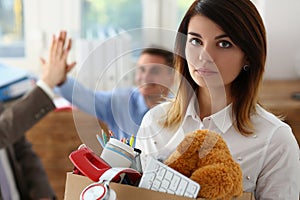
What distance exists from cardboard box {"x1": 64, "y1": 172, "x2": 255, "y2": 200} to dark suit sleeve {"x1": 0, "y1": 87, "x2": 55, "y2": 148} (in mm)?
1022

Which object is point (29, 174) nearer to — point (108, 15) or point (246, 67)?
Result: point (108, 15)

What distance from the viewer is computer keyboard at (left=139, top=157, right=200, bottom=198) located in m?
0.70

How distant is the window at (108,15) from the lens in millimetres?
2582

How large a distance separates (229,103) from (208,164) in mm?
174

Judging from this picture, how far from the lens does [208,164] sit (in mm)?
748

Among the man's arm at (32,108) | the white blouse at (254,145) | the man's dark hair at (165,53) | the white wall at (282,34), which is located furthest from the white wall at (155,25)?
the man's dark hair at (165,53)

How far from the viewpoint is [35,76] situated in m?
2.59

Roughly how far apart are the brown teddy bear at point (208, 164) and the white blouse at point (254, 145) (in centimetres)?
2

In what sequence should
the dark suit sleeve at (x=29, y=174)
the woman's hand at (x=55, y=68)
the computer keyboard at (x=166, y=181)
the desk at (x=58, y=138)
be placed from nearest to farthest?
the computer keyboard at (x=166, y=181) < the woman's hand at (x=55, y=68) < the dark suit sleeve at (x=29, y=174) < the desk at (x=58, y=138)

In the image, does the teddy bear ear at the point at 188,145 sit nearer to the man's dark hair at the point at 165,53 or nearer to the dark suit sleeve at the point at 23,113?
the man's dark hair at the point at 165,53

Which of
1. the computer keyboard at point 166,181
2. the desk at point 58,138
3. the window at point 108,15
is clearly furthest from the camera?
the window at point 108,15

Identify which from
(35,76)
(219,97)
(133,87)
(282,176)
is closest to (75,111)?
(133,87)

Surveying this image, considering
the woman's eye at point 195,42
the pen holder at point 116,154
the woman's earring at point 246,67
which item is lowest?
the pen holder at point 116,154

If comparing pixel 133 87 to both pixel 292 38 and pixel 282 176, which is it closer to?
pixel 282 176
